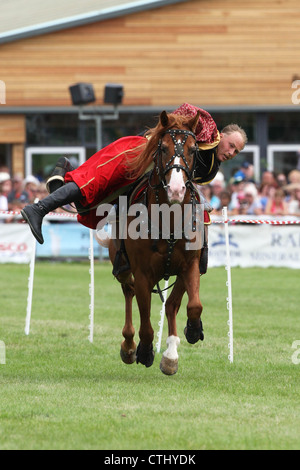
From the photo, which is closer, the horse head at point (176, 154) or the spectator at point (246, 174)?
the horse head at point (176, 154)

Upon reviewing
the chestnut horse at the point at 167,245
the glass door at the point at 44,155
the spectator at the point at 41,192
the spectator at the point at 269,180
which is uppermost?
the chestnut horse at the point at 167,245

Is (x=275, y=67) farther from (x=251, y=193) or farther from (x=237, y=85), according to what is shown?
(x=251, y=193)

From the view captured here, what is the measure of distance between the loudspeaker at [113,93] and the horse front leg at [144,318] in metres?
14.1

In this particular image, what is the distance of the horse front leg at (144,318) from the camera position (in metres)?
7.46

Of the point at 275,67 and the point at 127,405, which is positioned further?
the point at 275,67

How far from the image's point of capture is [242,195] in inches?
782

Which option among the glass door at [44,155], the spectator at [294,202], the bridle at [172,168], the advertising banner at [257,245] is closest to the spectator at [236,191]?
the advertising banner at [257,245]

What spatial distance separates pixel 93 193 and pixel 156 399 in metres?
1.88

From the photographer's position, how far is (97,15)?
1024 inches

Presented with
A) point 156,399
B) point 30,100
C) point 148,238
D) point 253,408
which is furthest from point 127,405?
point 30,100

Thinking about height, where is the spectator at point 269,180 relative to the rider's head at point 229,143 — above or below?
below

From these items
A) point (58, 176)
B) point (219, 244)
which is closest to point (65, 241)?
point (219, 244)
